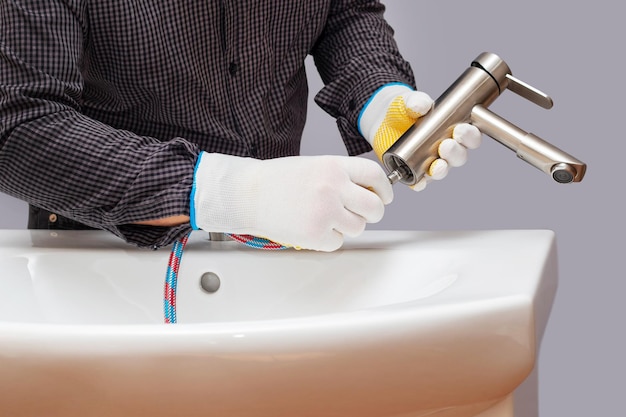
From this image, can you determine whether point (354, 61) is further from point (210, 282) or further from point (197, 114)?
point (210, 282)

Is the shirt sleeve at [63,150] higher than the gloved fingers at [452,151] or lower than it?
lower

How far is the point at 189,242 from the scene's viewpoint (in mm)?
1015

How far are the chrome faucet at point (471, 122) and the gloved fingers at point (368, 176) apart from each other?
6 cm

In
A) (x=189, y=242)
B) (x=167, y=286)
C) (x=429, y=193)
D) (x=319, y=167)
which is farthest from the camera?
(x=429, y=193)

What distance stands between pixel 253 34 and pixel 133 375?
54 centimetres

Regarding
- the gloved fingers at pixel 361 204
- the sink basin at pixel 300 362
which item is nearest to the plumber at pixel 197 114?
the gloved fingers at pixel 361 204

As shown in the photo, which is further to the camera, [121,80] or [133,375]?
[121,80]

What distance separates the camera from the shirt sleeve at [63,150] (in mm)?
830

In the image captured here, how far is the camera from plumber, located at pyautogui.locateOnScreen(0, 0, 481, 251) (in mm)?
821

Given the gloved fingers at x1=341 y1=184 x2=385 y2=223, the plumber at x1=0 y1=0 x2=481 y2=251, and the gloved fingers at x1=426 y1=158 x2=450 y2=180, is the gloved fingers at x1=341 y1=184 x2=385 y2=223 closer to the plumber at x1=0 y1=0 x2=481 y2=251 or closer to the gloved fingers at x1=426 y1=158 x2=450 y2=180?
the plumber at x1=0 y1=0 x2=481 y2=251

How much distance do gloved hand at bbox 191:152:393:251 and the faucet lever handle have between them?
0.21 meters

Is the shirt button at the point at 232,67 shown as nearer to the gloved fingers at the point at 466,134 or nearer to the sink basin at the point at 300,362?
the gloved fingers at the point at 466,134

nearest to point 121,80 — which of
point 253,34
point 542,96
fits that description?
point 253,34

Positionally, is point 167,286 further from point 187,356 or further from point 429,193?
point 429,193
